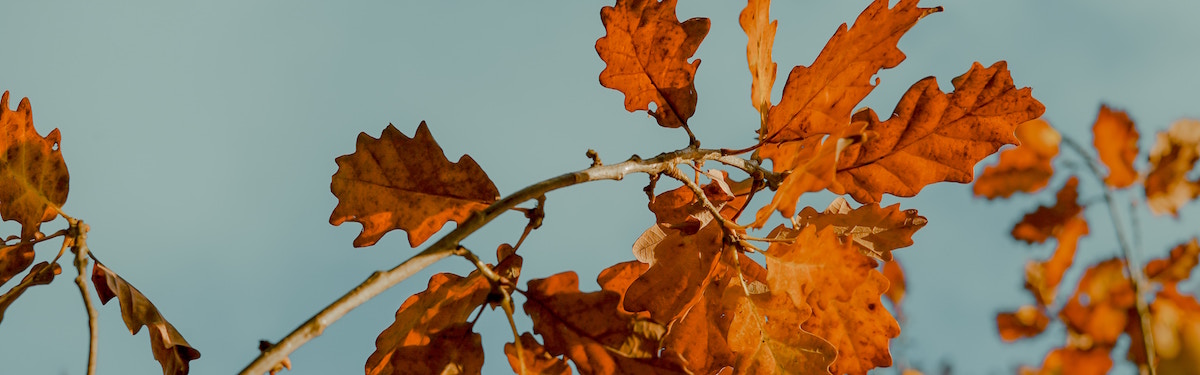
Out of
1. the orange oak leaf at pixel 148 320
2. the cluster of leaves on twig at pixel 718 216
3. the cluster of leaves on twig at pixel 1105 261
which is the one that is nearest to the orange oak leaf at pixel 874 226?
the cluster of leaves on twig at pixel 718 216

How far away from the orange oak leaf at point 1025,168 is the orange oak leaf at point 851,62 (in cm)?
274

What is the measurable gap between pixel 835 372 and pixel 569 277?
16.9 inches

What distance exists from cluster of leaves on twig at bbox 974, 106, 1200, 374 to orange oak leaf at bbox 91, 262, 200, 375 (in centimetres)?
330

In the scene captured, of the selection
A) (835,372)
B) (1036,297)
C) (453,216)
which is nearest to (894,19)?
(835,372)

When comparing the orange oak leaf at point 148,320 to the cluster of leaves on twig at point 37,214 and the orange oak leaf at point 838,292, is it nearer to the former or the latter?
the cluster of leaves on twig at point 37,214

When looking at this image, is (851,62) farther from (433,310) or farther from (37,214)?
(37,214)

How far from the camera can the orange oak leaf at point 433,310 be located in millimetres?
988

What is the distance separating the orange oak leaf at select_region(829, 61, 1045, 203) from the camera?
46.3 inches

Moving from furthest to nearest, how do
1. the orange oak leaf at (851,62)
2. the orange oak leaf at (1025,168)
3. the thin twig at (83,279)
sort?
the orange oak leaf at (1025,168) < the orange oak leaf at (851,62) < the thin twig at (83,279)

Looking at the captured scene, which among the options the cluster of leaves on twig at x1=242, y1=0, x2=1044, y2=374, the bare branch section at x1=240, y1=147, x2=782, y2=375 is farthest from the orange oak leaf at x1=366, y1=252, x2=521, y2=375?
the bare branch section at x1=240, y1=147, x2=782, y2=375

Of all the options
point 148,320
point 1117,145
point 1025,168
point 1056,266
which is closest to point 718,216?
point 148,320

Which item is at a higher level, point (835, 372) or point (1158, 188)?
point (1158, 188)

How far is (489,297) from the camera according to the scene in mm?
928

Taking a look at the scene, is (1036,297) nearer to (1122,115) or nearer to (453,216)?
(1122,115)
